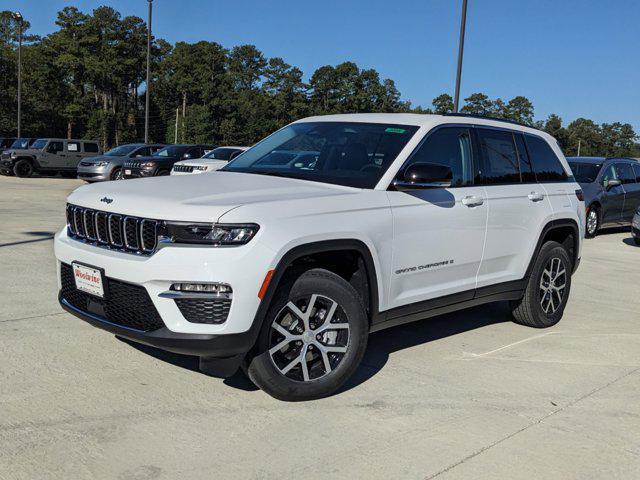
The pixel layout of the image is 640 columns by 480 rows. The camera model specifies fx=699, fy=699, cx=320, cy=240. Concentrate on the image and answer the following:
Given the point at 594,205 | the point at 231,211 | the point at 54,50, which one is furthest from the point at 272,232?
the point at 54,50

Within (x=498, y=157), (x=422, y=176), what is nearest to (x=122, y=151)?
(x=498, y=157)

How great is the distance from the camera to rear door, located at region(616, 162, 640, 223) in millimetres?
15445

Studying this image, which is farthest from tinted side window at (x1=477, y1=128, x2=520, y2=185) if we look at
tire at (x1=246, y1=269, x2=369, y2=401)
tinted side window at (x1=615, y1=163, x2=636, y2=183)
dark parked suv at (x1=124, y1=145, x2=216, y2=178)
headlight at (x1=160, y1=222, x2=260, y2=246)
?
dark parked suv at (x1=124, y1=145, x2=216, y2=178)

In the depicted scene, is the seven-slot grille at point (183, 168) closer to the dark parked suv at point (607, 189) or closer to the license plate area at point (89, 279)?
the dark parked suv at point (607, 189)

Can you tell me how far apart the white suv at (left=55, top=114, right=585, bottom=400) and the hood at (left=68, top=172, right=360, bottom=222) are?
1 cm

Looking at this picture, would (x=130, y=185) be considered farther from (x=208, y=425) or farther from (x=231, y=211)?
(x=208, y=425)

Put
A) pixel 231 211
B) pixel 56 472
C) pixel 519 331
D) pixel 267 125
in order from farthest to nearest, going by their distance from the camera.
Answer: pixel 267 125 < pixel 519 331 < pixel 231 211 < pixel 56 472

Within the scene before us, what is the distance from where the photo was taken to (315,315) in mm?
4246

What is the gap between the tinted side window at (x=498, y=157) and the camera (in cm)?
560

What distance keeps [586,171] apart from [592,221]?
1.25 metres

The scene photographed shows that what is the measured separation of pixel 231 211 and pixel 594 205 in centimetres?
1246

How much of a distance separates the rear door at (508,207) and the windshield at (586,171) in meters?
9.59

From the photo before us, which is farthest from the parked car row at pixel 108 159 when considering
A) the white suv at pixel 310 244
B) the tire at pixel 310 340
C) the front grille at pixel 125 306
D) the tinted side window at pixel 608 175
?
the tire at pixel 310 340

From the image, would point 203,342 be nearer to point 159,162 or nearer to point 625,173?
point 625,173
